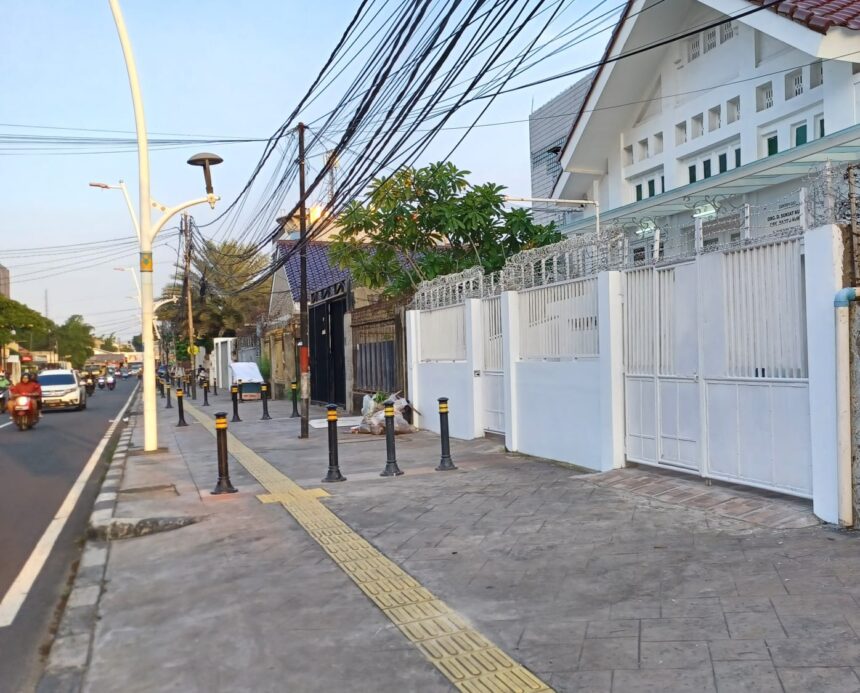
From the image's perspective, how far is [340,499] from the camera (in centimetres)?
852

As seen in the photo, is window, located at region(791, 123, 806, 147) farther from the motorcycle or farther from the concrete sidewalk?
the motorcycle

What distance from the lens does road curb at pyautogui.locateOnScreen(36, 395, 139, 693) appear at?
4.21m

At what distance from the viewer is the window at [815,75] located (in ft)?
43.6

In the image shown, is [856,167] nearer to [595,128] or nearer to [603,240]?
[603,240]

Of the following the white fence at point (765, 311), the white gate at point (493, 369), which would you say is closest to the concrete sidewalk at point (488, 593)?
the white fence at point (765, 311)

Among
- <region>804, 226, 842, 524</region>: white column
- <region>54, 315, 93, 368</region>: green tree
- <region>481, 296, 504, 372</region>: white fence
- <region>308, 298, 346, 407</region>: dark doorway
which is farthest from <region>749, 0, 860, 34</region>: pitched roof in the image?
<region>54, 315, 93, 368</region>: green tree

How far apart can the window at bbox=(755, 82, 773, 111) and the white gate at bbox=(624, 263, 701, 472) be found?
797 cm

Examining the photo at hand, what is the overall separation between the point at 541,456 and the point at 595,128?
34.7ft

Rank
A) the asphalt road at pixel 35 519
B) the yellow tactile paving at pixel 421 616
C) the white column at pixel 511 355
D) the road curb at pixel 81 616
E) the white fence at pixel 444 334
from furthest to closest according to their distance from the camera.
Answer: the white fence at pixel 444 334
the white column at pixel 511 355
the asphalt road at pixel 35 519
the road curb at pixel 81 616
the yellow tactile paving at pixel 421 616

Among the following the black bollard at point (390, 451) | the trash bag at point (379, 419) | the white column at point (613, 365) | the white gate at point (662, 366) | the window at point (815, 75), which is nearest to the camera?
the white gate at point (662, 366)

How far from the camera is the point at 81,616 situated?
17.1 feet

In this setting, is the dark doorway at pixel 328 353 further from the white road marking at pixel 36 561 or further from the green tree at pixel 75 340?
the green tree at pixel 75 340

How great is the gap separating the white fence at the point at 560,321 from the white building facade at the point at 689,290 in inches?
1.1

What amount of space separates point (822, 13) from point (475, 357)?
7.47 m
